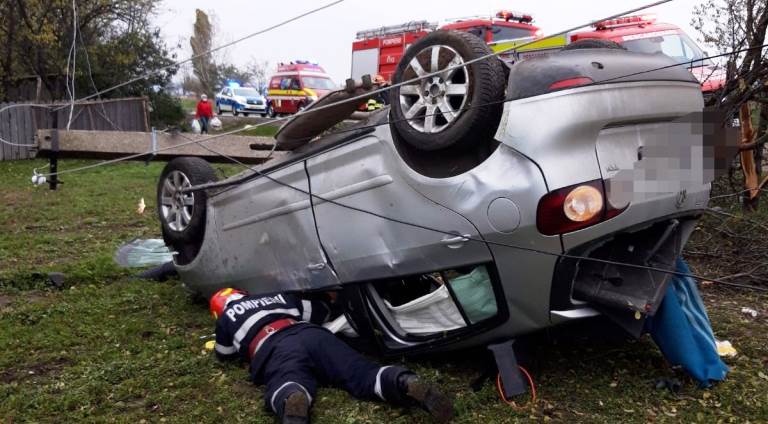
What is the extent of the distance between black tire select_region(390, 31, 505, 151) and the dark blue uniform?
109 cm

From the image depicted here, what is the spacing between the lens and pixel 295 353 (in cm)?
348

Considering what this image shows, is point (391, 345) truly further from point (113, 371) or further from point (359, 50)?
point (359, 50)

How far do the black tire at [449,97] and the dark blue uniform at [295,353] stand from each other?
1.09m

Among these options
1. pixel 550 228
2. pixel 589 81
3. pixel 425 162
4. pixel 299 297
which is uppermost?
pixel 589 81

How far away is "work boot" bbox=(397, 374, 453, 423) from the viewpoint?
3021mm

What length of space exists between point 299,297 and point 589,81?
6.51 feet

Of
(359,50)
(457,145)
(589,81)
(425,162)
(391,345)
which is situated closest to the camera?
(589,81)

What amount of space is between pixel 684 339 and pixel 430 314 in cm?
126

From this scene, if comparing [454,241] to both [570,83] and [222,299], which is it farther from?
[222,299]

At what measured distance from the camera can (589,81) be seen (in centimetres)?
299

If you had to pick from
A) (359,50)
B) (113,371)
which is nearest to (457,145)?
(113,371)

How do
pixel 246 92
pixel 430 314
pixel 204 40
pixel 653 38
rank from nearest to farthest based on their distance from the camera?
pixel 430 314 < pixel 653 38 < pixel 246 92 < pixel 204 40

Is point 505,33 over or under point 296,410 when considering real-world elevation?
over

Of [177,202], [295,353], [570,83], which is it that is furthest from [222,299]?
[570,83]
